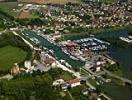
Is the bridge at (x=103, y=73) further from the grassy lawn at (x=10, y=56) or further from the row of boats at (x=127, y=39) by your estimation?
the row of boats at (x=127, y=39)

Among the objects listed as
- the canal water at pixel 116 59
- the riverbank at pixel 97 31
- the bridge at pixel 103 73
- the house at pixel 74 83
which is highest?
the house at pixel 74 83

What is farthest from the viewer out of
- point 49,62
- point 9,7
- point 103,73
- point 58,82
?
point 9,7

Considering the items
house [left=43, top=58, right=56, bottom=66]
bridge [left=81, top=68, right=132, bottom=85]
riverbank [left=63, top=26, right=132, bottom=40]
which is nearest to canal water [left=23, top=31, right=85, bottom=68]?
house [left=43, top=58, right=56, bottom=66]

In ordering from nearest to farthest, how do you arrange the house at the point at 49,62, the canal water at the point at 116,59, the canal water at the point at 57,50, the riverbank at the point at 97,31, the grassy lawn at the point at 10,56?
1. the canal water at the point at 116,59
2. the house at the point at 49,62
3. the grassy lawn at the point at 10,56
4. the canal water at the point at 57,50
5. the riverbank at the point at 97,31

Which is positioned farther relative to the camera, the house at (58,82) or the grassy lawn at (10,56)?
the grassy lawn at (10,56)

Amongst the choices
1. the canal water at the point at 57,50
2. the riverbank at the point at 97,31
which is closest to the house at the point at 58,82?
the canal water at the point at 57,50

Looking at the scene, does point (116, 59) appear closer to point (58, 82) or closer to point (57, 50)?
point (57, 50)

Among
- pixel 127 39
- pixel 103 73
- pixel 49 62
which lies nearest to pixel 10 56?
pixel 49 62

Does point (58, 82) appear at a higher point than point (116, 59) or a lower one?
higher

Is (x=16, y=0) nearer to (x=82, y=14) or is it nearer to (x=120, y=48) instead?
(x=82, y=14)
